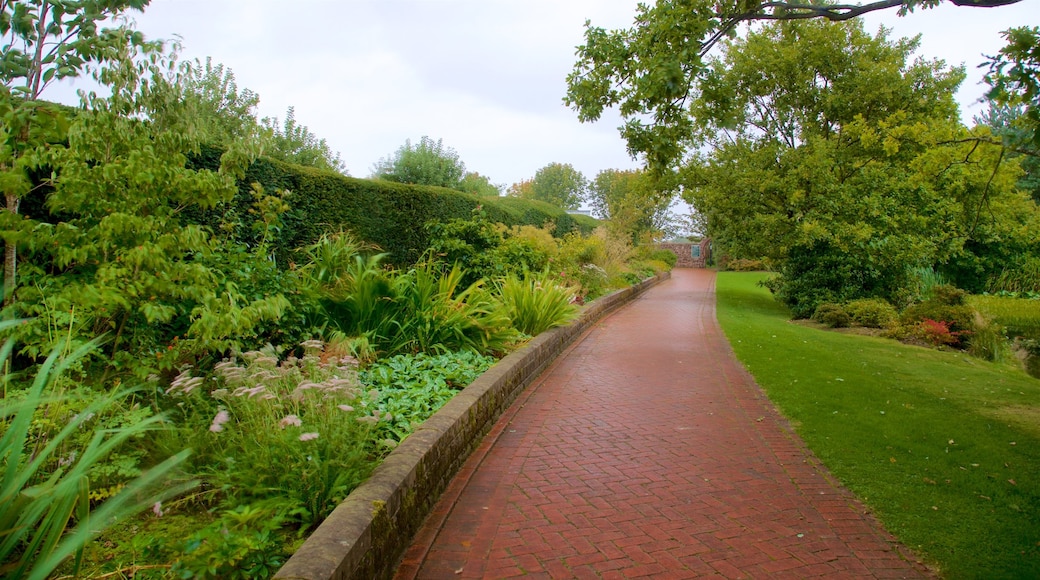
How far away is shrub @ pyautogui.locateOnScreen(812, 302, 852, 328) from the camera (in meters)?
14.8

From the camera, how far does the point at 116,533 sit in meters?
3.01

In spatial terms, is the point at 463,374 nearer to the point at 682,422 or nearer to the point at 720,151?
the point at 682,422

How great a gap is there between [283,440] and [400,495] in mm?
704

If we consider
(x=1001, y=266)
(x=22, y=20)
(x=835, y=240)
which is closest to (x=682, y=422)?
(x=22, y=20)

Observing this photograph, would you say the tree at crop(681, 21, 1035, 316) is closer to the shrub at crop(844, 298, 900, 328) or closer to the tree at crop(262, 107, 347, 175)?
the shrub at crop(844, 298, 900, 328)

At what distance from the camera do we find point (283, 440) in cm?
334

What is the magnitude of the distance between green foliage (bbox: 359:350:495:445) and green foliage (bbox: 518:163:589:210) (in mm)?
80918

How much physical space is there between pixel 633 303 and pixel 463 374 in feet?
42.3

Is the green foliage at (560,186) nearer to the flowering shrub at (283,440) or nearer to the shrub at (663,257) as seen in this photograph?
the shrub at (663,257)

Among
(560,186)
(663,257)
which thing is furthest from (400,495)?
(560,186)

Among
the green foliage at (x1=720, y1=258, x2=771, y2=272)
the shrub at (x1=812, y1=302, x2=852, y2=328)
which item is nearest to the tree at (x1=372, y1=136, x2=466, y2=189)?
the shrub at (x1=812, y1=302, x2=852, y2=328)

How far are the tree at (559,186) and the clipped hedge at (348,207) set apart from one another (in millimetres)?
74430

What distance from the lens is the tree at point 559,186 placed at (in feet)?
287

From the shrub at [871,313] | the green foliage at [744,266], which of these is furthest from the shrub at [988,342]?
the green foliage at [744,266]
